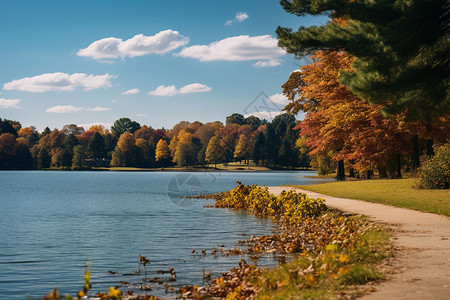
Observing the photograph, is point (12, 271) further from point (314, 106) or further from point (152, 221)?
point (314, 106)

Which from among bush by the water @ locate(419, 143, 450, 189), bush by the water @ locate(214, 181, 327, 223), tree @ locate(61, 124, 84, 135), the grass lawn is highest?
tree @ locate(61, 124, 84, 135)

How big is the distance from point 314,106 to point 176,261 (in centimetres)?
3713

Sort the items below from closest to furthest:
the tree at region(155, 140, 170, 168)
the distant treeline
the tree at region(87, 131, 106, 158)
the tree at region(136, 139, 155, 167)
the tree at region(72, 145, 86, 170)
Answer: the distant treeline
the tree at region(72, 145, 86, 170)
the tree at region(155, 140, 170, 168)
the tree at region(87, 131, 106, 158)
the tree at region(136, 139, 155, 167)

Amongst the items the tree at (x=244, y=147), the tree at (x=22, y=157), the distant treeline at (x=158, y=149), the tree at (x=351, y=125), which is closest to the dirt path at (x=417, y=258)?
the tree at (x=351, y=125)

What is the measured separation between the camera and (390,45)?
12.8m

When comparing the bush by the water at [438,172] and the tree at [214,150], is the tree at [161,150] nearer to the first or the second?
the tree at [214,150]

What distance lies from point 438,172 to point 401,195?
2.96 m

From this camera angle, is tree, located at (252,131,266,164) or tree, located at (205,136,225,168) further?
tree, located at (252,131,266,164)

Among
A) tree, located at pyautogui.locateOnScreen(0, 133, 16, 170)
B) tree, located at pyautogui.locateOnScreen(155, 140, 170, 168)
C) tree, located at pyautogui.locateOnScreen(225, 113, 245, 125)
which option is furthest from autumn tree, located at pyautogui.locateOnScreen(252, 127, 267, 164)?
tree, located at pyautogui.locateOnScreen(0, 133, 16, 170)

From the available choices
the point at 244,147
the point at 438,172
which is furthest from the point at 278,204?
the point at 244,147

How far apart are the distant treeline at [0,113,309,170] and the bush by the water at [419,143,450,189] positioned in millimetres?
101044

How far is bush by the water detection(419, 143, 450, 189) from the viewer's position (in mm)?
24016

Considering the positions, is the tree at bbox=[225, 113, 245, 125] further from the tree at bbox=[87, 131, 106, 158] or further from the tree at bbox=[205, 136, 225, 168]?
the tree at bbox=[87, 131, 106, 158]

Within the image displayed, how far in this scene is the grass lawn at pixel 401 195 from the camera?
18578mm
